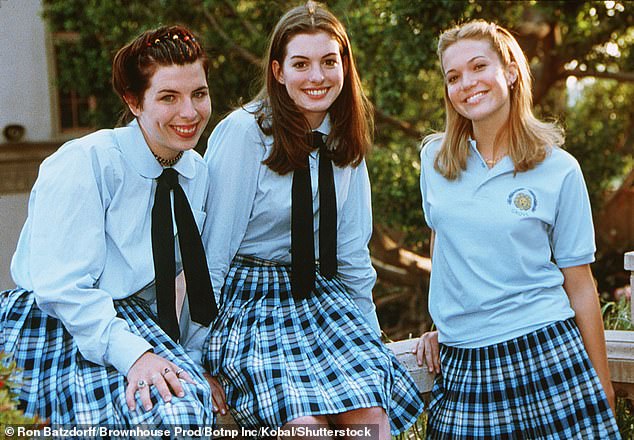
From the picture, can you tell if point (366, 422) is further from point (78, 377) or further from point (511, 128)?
point (511, 128)

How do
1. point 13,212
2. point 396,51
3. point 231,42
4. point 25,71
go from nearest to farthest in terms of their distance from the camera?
point 396,51
point 231,42
point 13,212
point 25,71

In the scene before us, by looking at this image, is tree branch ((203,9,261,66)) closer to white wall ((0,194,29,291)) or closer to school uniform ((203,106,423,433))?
white wall ((0,194,29,291))

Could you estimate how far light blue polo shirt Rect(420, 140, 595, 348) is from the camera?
8.71 feet

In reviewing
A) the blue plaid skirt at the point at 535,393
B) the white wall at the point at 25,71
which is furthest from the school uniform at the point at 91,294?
the white wall at the point at 25,71

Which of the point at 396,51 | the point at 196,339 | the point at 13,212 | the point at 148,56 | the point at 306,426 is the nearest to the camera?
the point at 306,426

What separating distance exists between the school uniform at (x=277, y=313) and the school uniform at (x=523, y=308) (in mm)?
270

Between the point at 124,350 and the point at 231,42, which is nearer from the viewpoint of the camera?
the point at 124,350

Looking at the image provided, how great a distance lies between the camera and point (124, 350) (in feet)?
7.65

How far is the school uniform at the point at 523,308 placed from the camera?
2.63 m

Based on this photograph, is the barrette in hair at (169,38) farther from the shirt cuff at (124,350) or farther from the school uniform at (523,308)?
the school uniform at (523,308)

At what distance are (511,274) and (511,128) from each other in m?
0.50

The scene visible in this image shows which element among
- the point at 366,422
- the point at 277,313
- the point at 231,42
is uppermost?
the point at 231,42

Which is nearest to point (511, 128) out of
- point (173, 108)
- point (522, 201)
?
point (522, 201)

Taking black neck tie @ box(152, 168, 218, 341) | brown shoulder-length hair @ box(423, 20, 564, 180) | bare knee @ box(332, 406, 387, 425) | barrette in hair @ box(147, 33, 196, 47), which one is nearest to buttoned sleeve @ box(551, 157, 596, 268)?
brown shoulder-length hair @ box(423, 20, 564, 180)
